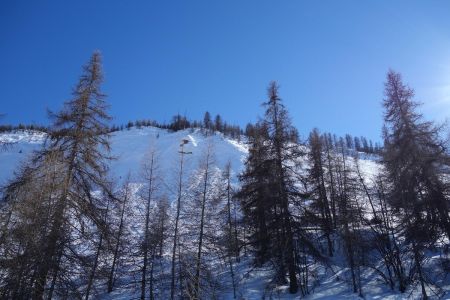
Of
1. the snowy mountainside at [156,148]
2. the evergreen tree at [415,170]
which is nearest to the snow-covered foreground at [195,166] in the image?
the snowy mountainside at [156,148]

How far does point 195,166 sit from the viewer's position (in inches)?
3228

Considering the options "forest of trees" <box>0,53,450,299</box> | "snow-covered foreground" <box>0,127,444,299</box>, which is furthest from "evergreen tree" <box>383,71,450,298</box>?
"snow-covered foreground" <box>0,127,444,299</box>

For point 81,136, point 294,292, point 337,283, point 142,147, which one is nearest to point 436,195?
point 337,283

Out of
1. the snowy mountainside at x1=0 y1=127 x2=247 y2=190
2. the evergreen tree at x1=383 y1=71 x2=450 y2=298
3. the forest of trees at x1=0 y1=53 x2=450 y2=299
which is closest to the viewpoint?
the forest of trees at x1=0 y1=53 x2=450 y2=299

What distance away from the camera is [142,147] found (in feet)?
352

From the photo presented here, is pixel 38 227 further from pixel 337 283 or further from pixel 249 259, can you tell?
pixel 249 259

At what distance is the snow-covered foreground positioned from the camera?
20.0 m

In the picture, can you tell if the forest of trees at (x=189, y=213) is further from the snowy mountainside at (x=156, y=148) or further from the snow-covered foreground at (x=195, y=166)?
the snowy mountainside at (x=156, y=148)

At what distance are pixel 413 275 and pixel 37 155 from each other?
21571mm

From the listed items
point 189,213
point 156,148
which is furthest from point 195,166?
point 189,213

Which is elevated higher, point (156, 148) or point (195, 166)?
point (156, 148)

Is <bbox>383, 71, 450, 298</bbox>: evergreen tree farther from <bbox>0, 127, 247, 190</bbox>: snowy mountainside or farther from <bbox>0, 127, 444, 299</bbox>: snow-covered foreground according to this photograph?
<bbox>0, 127, 247, 190</bbox>: snowy mountainside

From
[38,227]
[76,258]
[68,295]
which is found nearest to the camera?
[38,227]

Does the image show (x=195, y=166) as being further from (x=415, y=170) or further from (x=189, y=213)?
(x=415, y=170)
